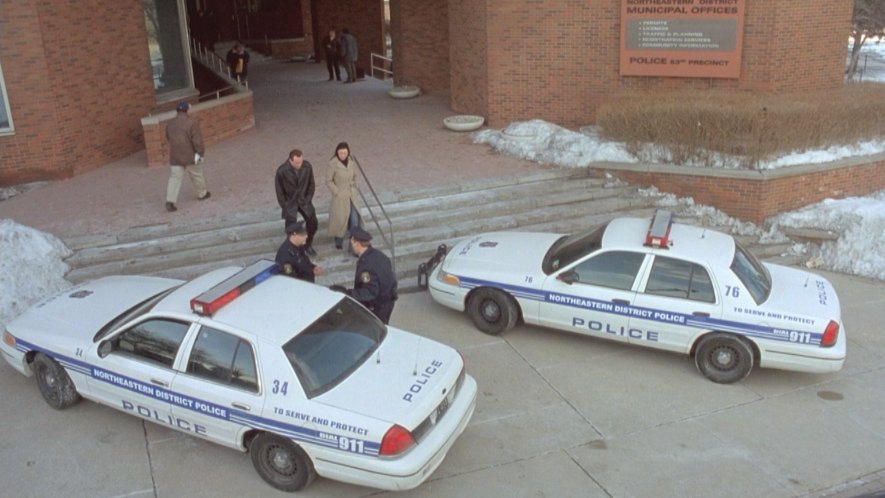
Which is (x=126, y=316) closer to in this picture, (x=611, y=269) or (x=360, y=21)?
(x=611, y=269)

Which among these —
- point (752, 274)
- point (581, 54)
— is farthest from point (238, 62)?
point (752, 274)

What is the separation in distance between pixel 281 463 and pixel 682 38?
39.0ft

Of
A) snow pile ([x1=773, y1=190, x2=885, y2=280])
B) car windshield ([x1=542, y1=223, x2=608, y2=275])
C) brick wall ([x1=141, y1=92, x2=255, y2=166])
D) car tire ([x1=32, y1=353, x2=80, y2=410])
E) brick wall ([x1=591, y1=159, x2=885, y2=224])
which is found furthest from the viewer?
brick wall ([x1=141, y1=92, x2=255, y2=166])

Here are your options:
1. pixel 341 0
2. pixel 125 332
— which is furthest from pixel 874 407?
pixel 341 0

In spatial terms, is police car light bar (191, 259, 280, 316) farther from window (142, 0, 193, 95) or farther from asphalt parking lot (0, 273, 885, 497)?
window (142, 0, 193, 95)

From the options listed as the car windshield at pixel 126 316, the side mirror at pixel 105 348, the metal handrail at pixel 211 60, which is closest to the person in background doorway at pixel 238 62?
the metal handrail at pixel 211 60

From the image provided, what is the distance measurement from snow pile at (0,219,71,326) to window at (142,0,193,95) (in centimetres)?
698

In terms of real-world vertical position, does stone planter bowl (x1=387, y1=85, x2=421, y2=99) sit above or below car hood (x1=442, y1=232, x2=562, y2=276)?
above

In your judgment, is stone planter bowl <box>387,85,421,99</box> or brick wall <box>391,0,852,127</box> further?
stone planter bowl <box>387,85,421,99</box>

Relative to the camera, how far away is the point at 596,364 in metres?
8.65

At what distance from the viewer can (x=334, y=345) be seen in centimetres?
665

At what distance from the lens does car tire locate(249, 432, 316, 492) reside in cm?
627

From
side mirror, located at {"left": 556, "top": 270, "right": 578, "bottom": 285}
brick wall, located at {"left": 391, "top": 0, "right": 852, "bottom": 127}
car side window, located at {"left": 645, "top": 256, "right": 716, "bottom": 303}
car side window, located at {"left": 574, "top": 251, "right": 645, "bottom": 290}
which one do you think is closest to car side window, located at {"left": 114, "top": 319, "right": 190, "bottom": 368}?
side mirror, located at {"left": 556, "top": 270, "right": 578, "bottom": 285}

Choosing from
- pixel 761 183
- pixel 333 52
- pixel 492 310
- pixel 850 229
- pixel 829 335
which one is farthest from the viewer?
pixel 333 52
